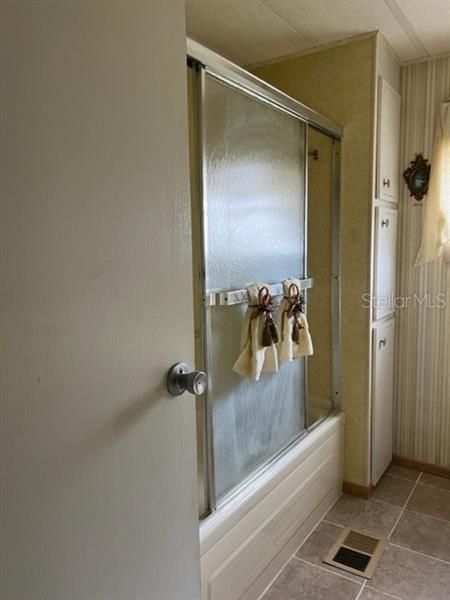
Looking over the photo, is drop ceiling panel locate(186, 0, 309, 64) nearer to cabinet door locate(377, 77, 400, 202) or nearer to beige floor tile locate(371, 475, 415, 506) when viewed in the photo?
cabinet door locate(377, 77, 400, 202)

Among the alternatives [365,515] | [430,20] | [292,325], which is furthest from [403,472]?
[430,20]

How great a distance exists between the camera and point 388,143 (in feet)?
7.27

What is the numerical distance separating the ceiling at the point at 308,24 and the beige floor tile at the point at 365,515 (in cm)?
224

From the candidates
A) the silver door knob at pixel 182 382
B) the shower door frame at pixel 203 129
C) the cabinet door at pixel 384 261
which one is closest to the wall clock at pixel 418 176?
the cabinet door at pixel 384 261

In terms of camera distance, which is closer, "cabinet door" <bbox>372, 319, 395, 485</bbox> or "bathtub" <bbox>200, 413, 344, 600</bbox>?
"bathtub" <bbox>200, 413, 344, 600</bbox>

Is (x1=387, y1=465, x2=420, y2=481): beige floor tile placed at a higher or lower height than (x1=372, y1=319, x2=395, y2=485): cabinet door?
lower

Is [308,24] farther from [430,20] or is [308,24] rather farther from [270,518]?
[270,518]

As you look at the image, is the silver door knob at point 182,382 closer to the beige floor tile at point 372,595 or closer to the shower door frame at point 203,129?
the shower door frame at point 203,129

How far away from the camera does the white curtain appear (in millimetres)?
2234

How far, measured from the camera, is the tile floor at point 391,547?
1.68 m

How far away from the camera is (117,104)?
72 centimetres

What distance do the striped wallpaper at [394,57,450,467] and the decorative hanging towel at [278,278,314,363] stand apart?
959 mm

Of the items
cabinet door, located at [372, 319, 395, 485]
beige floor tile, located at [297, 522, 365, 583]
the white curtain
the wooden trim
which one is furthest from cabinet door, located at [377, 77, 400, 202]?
beige floor tile, located at [297, 522, 365, 583]

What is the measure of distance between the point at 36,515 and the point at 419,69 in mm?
2576
